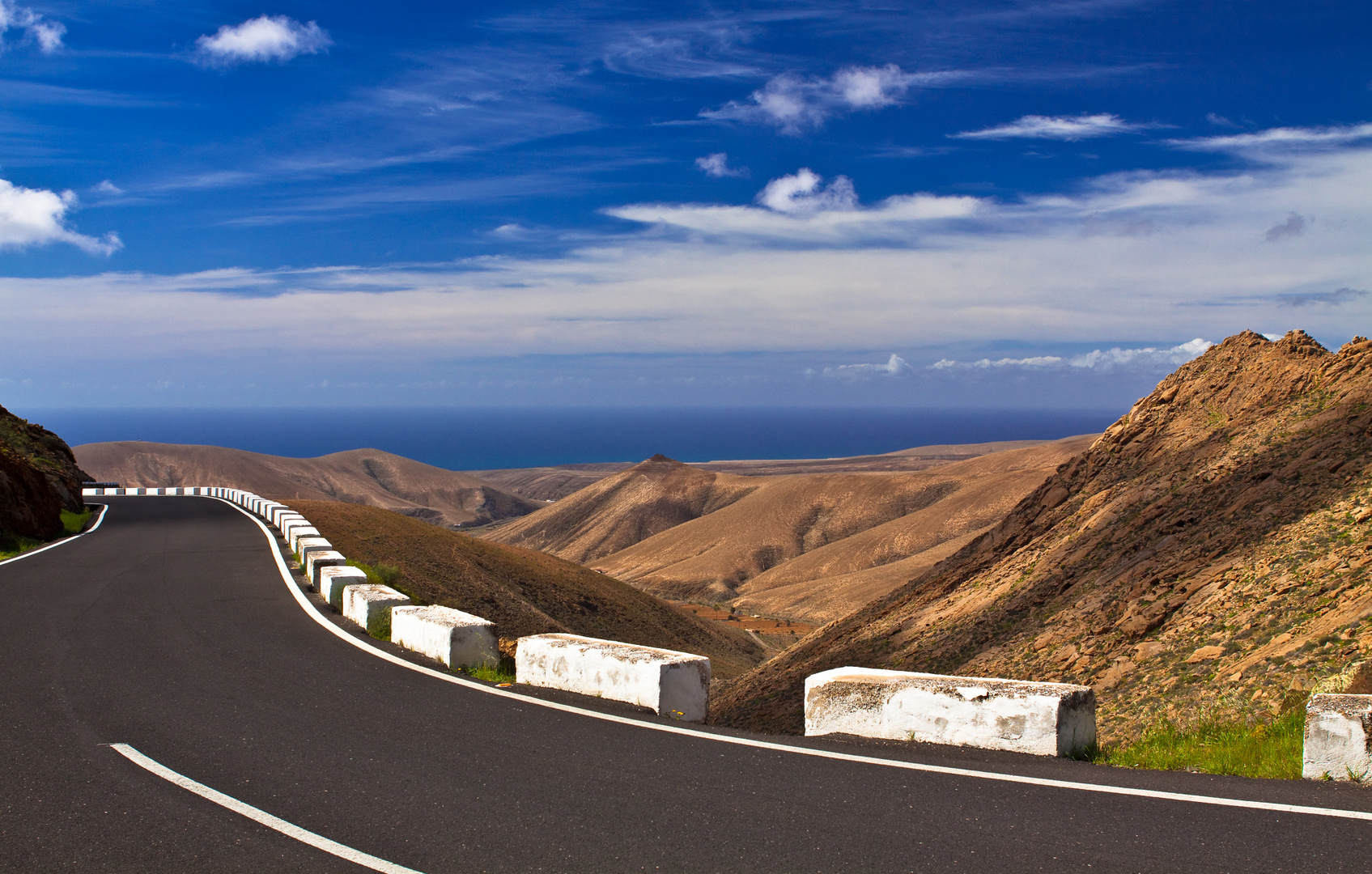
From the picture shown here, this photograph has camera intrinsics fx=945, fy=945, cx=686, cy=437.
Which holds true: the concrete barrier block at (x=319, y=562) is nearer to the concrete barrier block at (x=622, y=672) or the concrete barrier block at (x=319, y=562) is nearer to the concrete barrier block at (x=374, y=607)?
the concrete barrier block at (x=374, y=607)

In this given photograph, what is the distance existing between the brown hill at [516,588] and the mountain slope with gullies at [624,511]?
1964 inches

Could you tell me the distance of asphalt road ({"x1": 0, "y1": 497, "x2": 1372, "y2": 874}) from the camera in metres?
4.54

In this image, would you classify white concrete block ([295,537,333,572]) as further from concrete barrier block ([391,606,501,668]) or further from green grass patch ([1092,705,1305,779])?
green grass patch ([1092,705,1305,779])

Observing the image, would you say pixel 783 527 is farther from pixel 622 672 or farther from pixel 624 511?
pixel 622 672

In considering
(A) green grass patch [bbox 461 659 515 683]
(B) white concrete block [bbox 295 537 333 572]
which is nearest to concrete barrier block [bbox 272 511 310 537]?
(B) white concrete block [bbox 295 537 333 572]

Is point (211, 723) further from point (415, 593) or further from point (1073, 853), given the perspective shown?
point (415, 593)

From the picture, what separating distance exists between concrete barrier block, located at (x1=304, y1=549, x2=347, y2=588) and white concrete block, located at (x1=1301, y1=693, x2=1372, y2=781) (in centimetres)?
1201

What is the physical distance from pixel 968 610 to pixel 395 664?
10209 mm

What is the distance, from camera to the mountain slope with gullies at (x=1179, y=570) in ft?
32.1

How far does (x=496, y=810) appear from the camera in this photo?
5168 mm

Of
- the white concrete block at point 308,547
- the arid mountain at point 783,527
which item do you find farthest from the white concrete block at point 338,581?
the arid mountain at point 783,527

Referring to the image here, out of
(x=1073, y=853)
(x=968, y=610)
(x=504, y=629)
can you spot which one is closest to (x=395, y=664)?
(x=1073, y=853)

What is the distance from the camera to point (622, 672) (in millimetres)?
7719

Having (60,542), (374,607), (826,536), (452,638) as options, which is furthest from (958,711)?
(826,536)
